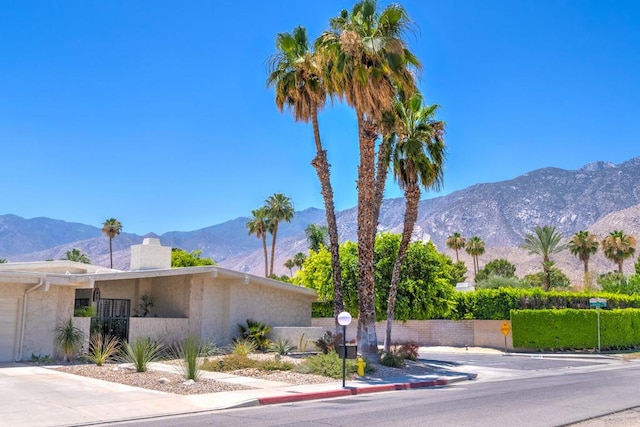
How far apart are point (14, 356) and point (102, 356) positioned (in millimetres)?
3625

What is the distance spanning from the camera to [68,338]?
23.7 m

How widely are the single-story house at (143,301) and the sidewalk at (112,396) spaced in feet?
8.44

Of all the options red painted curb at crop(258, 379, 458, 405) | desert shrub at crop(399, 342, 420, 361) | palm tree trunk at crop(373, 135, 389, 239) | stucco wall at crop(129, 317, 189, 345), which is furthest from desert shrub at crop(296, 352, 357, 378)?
stucco wall at crop(129, 317, 189, 345)

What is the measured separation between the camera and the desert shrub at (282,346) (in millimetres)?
26366

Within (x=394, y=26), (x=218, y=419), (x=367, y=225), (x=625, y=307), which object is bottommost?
(x=218, y=419)

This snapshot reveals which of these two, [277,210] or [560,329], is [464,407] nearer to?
[560,329]

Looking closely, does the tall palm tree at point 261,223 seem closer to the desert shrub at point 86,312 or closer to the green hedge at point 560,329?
the green hedge at point 560,329

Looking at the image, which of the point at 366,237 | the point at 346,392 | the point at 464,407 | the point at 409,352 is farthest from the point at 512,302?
the point at 464,407

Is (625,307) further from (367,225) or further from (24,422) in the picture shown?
(24,422)

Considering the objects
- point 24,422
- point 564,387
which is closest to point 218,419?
point 24,422

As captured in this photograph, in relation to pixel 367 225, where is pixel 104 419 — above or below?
below

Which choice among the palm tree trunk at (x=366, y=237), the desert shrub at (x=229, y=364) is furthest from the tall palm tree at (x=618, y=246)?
the desert shrub at (x=229, y=364)

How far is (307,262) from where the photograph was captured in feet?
129

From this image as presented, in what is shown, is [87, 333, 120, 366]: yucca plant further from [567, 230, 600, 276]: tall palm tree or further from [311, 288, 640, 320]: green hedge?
[567, 230, 600, 276]: tall palm tree
